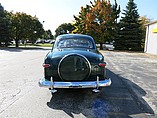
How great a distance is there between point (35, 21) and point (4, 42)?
10210mm

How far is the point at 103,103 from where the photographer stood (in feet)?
15.4

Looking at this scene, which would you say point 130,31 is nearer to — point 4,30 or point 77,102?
point 4,30

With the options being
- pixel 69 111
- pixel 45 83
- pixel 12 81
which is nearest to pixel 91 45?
pixel 45 83

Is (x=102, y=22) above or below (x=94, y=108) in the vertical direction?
above

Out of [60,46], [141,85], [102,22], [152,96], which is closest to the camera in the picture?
[152,96]

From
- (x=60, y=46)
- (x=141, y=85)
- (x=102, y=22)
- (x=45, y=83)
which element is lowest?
(x=141, y=85)

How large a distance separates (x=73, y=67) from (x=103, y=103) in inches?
49.7

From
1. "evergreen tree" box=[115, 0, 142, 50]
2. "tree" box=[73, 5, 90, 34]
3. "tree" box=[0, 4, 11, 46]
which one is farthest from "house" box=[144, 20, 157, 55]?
"tree" box=[0, 4, 11, 46]

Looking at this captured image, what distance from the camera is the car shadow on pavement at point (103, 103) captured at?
403 cm

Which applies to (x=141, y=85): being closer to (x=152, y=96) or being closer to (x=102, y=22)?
(x=152, y=96)

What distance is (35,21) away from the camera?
132 ft

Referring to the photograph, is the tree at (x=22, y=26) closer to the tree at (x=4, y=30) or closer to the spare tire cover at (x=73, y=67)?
the tree at (x=4, y=30)

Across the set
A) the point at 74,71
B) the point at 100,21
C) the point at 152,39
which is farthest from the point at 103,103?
the point at 100,21

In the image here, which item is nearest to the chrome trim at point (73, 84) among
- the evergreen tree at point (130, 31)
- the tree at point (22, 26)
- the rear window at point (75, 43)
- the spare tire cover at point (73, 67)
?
the spare tire cover at point (73, 67)
